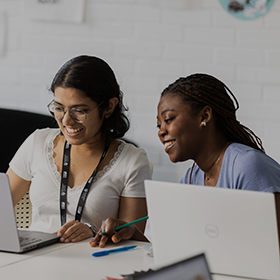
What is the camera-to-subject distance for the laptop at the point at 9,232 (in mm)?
1062

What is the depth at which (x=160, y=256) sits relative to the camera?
1.01 meters

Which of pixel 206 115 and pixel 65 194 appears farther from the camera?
pixel 65 194

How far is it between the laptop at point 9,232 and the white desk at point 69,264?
2 centimetres

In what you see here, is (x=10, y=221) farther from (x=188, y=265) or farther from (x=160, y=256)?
(x=188, y=265)

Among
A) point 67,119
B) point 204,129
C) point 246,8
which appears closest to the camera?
point 204,129

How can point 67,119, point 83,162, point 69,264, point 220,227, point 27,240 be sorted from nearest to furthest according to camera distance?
1. point 220,227
2. point 69,264
3. point 27,240
4. point 67,119
5. point 83,162

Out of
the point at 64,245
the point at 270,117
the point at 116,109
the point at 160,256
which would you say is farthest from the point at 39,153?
the point at 270,117

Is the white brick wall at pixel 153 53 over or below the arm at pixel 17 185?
over

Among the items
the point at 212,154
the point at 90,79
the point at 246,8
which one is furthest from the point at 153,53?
the point at 212,154

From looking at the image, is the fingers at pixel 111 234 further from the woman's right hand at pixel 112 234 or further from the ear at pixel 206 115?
the ear at pixel 206 115

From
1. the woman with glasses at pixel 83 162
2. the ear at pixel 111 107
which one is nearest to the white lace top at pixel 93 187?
the woman with glasses at pixel 83 162

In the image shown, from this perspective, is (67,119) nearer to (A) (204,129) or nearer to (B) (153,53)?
(A) (204,129)

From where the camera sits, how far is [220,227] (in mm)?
906

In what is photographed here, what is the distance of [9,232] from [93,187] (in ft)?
1.87
